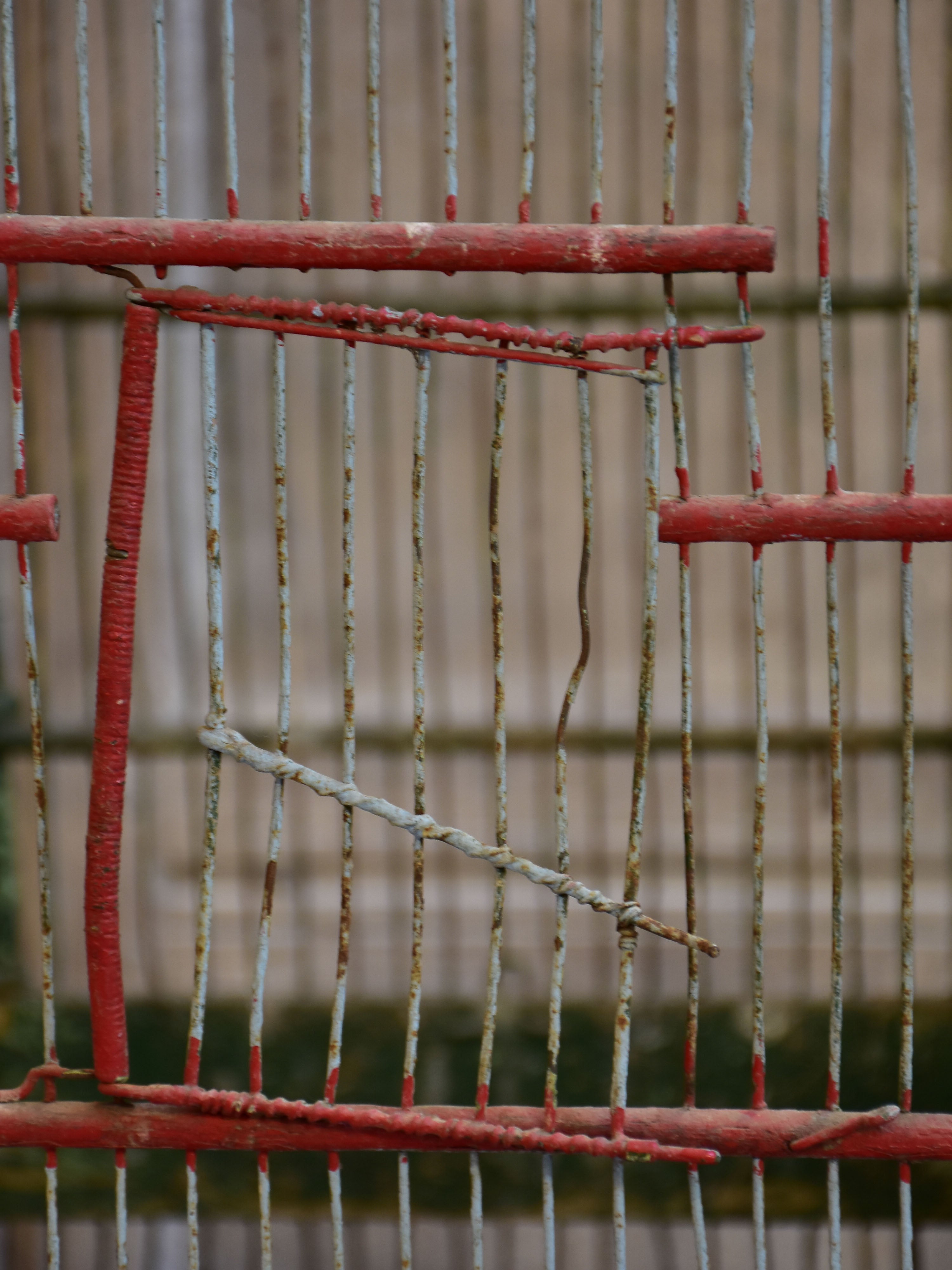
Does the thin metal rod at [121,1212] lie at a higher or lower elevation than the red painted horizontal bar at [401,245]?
lower

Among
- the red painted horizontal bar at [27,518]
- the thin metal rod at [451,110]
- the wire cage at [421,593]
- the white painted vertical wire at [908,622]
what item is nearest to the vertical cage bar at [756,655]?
the wire cage at [421,593]

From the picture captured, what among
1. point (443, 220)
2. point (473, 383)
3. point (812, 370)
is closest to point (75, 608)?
point (473, 383)

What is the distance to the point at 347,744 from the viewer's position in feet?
3.31

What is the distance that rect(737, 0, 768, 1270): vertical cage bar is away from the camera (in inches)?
38.5

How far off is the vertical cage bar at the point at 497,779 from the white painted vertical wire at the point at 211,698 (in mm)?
243

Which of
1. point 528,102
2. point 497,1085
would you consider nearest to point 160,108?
point 528,102

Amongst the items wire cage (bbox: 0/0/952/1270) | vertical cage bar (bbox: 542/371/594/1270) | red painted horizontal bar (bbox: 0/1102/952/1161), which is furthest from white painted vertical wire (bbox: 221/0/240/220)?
red painted horizontal bar (bbox: 0/1102/952/1161)

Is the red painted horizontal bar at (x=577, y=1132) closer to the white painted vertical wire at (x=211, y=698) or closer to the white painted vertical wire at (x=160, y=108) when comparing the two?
the white painted vertical wire at (x=211, y=698)

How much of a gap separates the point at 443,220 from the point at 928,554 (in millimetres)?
1014

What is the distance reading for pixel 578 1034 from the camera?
6.33 feet

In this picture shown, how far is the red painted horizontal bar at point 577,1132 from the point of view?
1017 mm

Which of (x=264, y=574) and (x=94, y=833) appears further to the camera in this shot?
(x=264, y=574)

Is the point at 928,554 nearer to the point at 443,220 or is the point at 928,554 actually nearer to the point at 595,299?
the point at 595,299

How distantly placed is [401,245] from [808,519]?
0.43m
